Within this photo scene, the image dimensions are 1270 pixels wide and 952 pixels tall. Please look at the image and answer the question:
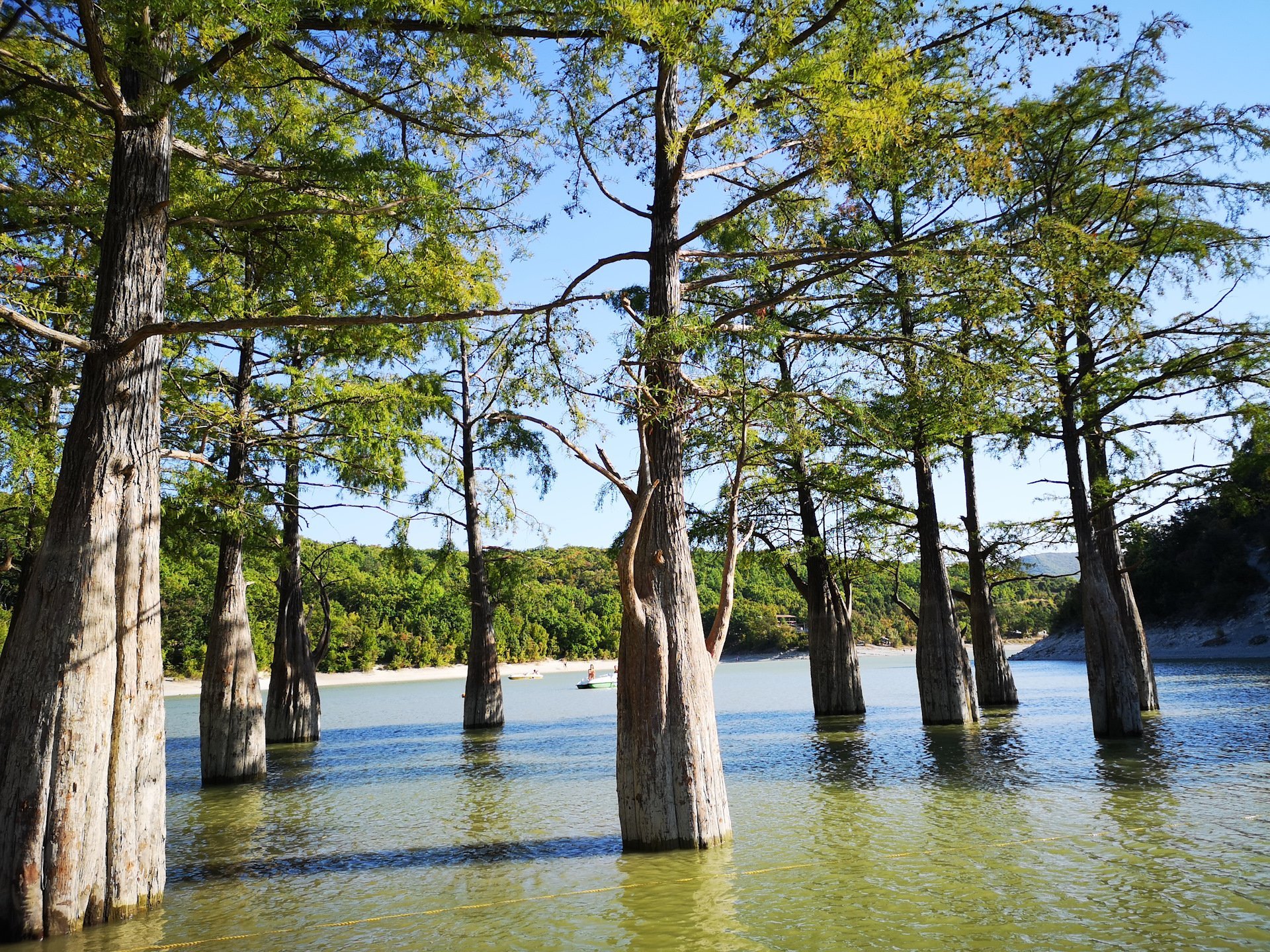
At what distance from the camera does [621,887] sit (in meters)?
7.79

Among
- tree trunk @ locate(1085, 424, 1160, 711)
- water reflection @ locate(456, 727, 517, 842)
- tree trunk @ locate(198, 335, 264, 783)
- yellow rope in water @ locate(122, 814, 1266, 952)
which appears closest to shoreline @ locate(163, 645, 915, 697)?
water reflection @ locate(456, 727, 517, 842)

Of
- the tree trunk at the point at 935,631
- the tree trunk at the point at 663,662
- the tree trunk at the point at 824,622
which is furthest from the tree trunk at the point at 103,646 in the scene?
the tree trunk at the point at 824,622

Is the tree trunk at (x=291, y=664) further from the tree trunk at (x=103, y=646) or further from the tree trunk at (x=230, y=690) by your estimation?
the tree trunk at (x=103, y=646)

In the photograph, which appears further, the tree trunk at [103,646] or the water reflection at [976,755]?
the water reflection at [976,755]

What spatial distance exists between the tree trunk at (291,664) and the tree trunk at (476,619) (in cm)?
417

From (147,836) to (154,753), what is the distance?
2.12 ft

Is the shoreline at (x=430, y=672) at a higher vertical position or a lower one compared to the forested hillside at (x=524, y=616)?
lower

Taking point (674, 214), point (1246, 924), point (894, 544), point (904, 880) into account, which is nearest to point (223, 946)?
point (904, 880)

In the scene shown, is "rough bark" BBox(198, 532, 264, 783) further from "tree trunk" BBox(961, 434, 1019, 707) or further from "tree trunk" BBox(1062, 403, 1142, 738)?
"tree trunk" BBox(961, 434, 1019, 707)

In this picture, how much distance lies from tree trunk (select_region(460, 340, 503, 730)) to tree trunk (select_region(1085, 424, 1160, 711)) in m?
15.0

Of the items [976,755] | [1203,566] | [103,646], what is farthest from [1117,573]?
[1203,566]

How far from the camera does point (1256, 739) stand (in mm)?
15484

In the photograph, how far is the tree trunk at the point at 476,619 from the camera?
24656 mm

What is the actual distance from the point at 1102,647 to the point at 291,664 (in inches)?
695
